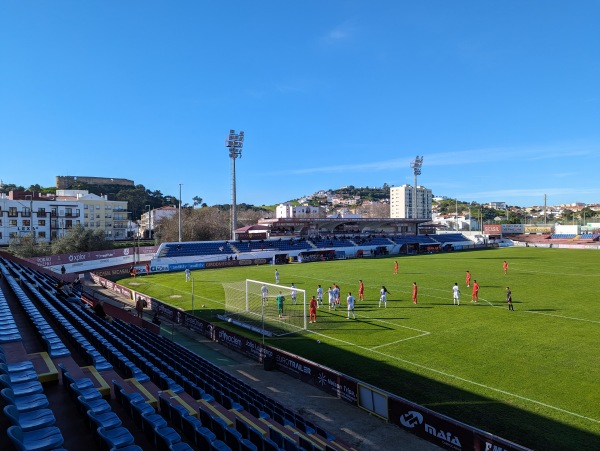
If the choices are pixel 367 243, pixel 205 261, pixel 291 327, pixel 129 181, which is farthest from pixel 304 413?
pixel 129 181

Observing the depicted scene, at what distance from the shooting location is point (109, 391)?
21.5 feet

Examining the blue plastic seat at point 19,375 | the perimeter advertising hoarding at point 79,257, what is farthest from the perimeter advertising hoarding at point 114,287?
the blue plastic seat at point 19,375

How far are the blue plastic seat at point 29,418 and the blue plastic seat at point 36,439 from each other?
10 cm

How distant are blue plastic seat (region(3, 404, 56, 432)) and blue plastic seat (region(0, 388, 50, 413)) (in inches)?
4.1

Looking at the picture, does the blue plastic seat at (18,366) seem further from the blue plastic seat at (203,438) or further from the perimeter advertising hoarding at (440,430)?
the perimeter advertising hoarding at (440,430)

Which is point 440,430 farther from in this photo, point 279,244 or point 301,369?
point 279,244

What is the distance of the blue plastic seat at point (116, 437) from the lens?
173 inches

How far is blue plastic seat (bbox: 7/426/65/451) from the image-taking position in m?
3.77

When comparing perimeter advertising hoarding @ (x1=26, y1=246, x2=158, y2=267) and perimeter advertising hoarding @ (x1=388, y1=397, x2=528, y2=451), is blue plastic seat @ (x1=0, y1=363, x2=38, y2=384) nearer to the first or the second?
perimeter advertising hoarding @ (x1=388, y1=397, x2=528, y2=451)

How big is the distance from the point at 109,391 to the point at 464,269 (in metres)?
42.2

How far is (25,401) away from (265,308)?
1862 centimetres

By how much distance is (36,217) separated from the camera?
66.1 meters

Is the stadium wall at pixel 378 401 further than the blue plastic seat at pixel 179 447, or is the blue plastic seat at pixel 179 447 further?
the stadium wall at pixel 378 401

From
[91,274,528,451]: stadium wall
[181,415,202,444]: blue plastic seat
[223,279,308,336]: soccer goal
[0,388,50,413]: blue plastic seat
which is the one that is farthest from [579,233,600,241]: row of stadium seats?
[0,388,50,413]: blue plastic seat
